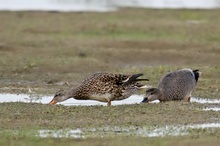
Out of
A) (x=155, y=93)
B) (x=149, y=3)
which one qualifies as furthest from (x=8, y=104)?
(x=149, y=3)

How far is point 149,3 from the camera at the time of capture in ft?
104

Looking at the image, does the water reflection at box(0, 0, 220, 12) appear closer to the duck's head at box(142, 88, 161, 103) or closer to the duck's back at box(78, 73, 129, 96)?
the duck's head at box(142, 88, 161, 103)

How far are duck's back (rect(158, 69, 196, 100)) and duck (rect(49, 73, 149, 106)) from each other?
61 centimetres

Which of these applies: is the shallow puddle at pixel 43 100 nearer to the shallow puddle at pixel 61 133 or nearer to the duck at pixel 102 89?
the duck at pixel 102 89

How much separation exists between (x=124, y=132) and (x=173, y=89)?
10.4 ft

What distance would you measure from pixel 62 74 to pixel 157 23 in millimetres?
7010

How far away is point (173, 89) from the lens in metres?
12.8

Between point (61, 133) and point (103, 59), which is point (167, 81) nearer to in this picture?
point (61, 133)

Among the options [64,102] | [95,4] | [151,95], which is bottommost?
[64,102]

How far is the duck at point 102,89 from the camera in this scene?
12.2 metres

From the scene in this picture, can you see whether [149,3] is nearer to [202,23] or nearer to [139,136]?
[202,23]

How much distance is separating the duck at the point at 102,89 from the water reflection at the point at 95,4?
15689 mm

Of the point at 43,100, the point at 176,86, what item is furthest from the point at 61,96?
the point at 176,86

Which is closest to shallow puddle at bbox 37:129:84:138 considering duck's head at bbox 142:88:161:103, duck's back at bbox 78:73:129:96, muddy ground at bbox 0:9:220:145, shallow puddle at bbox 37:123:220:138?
shallow puddle at bbox 37:123:220:138
